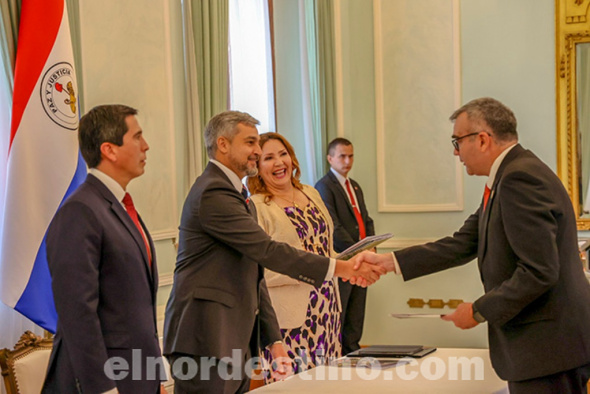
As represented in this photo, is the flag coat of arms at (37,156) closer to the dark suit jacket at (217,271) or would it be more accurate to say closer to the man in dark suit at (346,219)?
the dark suit jacket at (217,271)

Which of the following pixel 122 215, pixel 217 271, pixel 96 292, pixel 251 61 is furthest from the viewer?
pixel 251 61

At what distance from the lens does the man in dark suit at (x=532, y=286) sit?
8.39 feet

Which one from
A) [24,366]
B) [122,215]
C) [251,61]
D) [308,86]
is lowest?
[24,366]

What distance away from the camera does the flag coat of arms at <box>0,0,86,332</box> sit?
3158 mm

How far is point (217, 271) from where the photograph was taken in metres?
2.96

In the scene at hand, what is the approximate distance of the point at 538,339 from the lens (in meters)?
2.60

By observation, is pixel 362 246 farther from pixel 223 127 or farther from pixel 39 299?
pixel 39 299

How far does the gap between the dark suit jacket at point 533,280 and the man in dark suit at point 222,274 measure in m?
0.82

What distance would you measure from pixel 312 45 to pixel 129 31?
2770mm

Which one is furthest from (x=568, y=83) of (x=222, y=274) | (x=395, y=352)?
(x=222, y=274)

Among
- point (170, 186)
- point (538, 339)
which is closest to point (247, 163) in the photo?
point (538, 339)

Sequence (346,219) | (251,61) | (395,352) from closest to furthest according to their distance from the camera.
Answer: (395,352) → (251,61) → (346,219)

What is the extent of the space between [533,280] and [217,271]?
1.21 metres

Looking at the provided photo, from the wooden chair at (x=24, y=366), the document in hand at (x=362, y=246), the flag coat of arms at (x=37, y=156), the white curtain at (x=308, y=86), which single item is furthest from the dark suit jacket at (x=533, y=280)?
the white curtain at (x=308, y=86)
